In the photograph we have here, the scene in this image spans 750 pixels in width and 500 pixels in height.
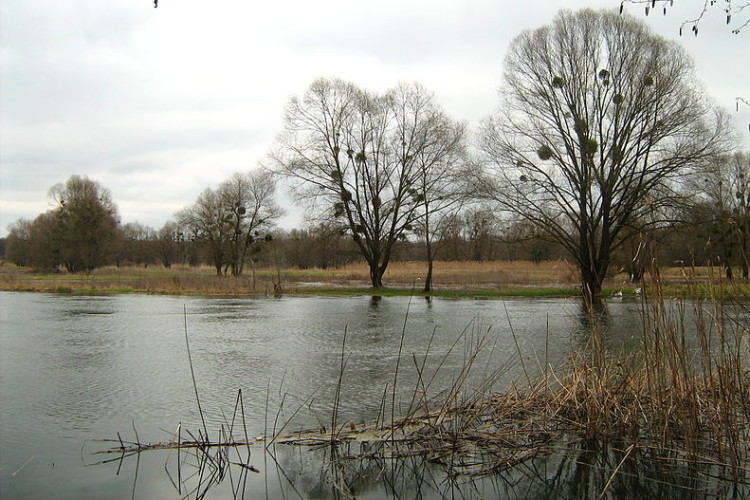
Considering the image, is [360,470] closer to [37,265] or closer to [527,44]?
[527,44]

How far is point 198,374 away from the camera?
9.01 m

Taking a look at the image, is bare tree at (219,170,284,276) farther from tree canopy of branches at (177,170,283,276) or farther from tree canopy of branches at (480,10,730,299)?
tree canopy of branches at (480,10,730,299)

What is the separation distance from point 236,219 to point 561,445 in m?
50.3

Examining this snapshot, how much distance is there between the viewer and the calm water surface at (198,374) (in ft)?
16.0

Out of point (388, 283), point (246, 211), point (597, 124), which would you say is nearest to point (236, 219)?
point (246, 211)

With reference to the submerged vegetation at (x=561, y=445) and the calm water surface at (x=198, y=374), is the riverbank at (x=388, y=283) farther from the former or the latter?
the submerged vegetation at (x=561, y=445)

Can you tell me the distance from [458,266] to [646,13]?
4379 centimetres

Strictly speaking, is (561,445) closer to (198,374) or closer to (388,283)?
(198,374)

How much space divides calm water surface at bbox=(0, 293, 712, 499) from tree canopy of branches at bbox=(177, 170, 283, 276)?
34.1 metres

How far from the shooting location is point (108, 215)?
58.5 meters

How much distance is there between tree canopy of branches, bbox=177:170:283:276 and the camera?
5315 centimetres

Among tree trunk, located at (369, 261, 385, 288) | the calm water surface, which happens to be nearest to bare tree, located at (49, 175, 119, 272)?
tree trunk, located at (369, 261, 385, 288)

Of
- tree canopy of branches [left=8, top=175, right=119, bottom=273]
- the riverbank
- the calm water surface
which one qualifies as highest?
tree canopy of branches [left=8, top=175, right=119, bottom=273]

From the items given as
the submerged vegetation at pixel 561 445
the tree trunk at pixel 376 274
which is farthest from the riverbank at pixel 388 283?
the submerged vegetation at pixel 561 445
